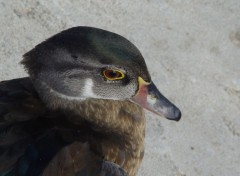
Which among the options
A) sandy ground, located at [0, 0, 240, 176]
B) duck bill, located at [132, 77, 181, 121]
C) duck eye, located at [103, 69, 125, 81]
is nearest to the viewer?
duck eye, located at [103, 69, 125, 81]

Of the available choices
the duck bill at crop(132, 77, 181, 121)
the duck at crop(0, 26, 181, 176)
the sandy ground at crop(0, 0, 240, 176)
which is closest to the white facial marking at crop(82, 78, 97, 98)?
the duck at crop(0, 26, 181, 176)

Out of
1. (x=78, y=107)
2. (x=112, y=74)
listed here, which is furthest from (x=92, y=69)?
(x=78, y=107)

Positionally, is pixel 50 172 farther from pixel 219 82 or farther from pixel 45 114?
pixel 219 82

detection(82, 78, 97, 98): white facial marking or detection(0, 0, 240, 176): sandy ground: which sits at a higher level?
detection(82, 78, 97, 98): white facial marking

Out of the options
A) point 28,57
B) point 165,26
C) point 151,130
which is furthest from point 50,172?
point 165,26

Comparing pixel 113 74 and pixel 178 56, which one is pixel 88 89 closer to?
pixel 113 74

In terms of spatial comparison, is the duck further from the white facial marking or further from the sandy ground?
the sandy ground

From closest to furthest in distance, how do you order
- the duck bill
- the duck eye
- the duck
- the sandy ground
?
the duck
the duck eye
the duck bill
the sandy ground
